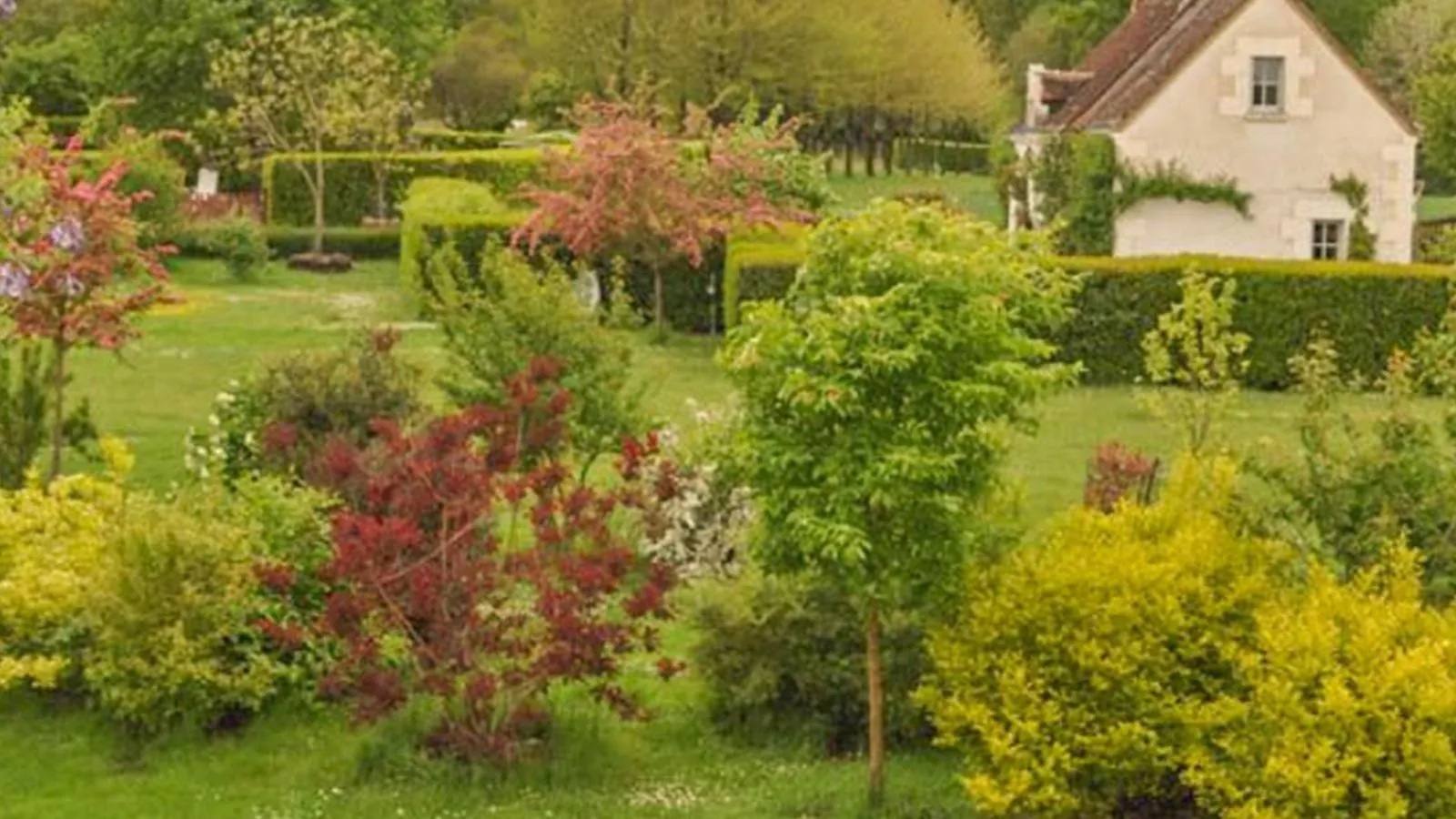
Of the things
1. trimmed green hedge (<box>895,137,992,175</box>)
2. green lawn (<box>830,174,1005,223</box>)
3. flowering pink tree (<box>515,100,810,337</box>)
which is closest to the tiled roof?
flowering pink tree (<box>515,100,810,337</box>)

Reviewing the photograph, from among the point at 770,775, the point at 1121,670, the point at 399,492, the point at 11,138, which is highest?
the point at 11,138

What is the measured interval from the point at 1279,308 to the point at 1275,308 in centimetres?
5

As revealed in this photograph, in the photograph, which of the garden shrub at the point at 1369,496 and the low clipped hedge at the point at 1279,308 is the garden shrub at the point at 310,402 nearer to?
the garden shrub at the point at 1369,496

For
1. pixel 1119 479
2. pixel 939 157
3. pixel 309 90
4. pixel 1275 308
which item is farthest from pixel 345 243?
pixel 939 157

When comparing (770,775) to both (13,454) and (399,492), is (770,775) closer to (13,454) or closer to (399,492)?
(399,492)

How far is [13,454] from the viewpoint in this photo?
50.4 ft

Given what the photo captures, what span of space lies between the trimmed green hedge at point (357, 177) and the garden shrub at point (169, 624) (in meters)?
31.0

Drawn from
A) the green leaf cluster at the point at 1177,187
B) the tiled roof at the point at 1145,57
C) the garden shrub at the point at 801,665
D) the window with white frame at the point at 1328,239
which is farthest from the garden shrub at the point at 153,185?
the garden shrub at the point at 801,665

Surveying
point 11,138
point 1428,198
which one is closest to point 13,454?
point 11,138

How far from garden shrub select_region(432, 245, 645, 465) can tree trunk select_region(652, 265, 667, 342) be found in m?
11.6

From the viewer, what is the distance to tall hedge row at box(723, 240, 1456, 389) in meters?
24.5

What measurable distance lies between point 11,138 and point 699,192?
13194 mm

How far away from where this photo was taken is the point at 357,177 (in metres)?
44.0

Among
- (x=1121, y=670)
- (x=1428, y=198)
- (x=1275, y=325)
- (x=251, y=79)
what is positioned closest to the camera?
(x=1121, y=670)
